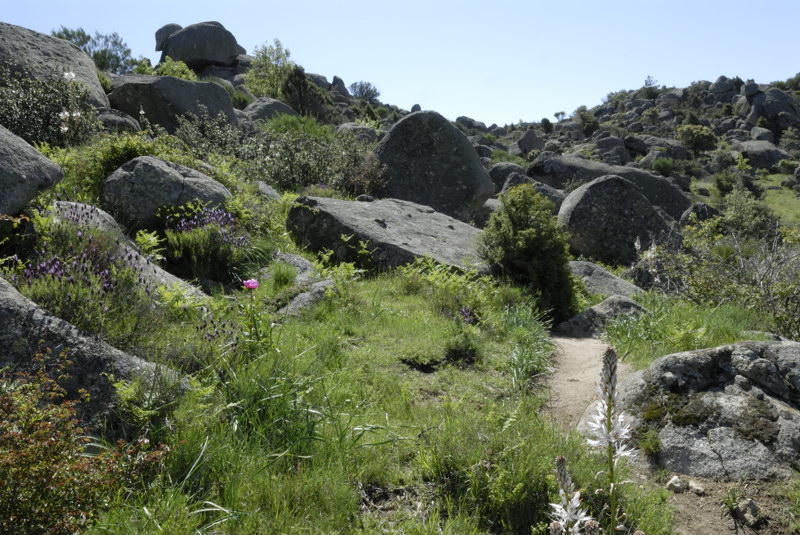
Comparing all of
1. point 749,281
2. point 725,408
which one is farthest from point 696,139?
point 725,408

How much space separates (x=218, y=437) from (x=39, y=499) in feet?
3.76

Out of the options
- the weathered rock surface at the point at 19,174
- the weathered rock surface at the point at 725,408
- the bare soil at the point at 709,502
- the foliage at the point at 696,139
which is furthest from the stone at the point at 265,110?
the foliage at the point at 696,139

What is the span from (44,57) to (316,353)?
13.9 metres

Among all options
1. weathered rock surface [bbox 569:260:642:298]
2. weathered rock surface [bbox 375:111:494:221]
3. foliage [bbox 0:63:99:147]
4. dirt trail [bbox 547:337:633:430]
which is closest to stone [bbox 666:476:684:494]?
dirt trail [bbox 547:337:633:430]

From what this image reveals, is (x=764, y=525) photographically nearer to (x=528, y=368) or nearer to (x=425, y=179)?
(x=528, y=368)

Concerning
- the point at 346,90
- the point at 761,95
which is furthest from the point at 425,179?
the point at 761,95

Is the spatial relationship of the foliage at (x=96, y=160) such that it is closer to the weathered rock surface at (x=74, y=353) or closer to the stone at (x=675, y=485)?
the weathered rock surface at (x=74, y=353)

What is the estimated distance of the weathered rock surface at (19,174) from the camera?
5925 mm

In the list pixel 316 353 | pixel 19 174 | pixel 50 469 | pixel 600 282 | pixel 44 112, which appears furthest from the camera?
pixel 600 282

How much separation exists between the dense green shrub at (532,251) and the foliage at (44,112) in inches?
306

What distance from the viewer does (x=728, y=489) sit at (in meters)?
4.43

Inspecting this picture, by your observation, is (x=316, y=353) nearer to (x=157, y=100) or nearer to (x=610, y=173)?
(x=157, y=100)

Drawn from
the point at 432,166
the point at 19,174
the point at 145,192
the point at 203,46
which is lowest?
the point at 145,192

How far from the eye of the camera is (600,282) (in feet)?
40.0
